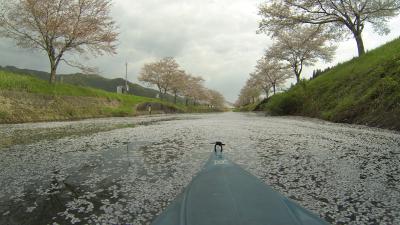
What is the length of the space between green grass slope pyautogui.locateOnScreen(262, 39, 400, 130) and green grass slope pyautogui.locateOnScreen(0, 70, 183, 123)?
1670cm

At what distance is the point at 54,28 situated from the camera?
915 inches

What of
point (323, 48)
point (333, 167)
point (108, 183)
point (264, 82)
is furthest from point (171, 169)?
point (264, 82)

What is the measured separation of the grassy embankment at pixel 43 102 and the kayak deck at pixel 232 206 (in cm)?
1786

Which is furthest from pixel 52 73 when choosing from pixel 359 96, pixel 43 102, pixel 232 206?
pixel 232 206

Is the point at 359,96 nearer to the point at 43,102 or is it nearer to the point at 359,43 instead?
the point at 359,43

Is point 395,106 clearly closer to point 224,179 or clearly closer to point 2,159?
point 224,179

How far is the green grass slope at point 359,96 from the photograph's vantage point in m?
10.3

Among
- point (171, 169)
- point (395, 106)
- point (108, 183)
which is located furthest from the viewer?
point (395, 106)

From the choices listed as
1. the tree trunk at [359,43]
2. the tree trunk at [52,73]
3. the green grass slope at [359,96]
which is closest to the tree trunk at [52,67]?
the tree trunk at [52,73]

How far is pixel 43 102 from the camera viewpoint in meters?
21.1

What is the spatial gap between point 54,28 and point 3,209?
78.3 feet

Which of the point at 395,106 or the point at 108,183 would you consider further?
the point at 395,106

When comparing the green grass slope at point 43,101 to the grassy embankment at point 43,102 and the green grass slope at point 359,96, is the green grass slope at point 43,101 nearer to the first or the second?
the grassy embankment at point 43,102

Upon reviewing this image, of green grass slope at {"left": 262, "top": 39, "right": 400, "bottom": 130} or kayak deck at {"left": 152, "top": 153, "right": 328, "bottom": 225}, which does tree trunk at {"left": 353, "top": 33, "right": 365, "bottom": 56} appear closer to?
green grass slope at {"left": 262, "top": 39, "right": 400, "bottom": 130}
